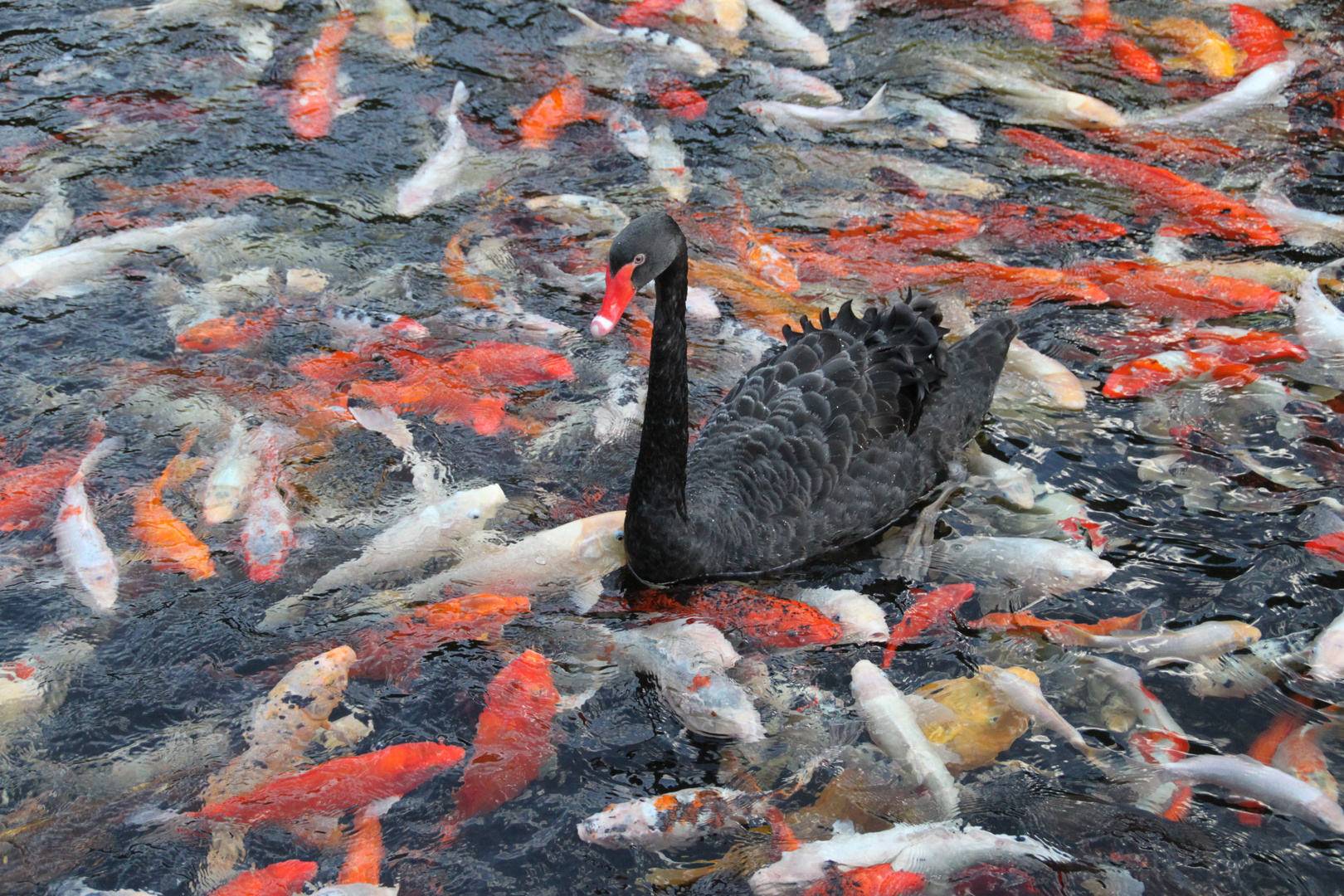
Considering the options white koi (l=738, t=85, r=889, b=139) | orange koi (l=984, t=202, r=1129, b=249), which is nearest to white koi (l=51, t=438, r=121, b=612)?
white koi (l=738, t=85, r=889, b=139)

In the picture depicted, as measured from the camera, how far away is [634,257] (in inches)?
155

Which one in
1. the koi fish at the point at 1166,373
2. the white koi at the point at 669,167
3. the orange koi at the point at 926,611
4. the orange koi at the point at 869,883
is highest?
the white koi at the point at 669,167

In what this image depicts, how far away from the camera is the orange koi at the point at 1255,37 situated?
8.24m

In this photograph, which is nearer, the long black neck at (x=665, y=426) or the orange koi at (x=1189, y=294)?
the long black neck at (x=665, y=426)

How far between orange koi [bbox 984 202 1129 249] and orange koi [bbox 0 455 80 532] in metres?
5.45

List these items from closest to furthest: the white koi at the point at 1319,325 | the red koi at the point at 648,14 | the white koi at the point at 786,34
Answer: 1. the white koi at the point at 1319,325
2. the white koi at the point at 786,34
3. the red koi at the point at 648,14

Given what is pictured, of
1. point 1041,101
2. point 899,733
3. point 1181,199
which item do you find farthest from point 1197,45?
point 899,733

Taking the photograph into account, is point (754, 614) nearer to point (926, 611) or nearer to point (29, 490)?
point (926, 611)

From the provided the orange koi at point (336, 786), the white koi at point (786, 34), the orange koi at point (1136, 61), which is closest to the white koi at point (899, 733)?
the orange koi at point (336, 786)

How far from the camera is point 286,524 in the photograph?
4855 mm

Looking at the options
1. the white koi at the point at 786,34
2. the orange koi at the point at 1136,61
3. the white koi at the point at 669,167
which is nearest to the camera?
the white koi at the point at 669,167

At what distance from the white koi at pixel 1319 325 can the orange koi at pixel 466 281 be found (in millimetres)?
4556

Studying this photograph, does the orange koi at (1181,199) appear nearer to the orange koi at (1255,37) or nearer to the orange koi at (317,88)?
the orange koi at (1255,37)

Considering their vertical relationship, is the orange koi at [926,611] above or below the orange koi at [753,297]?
below
